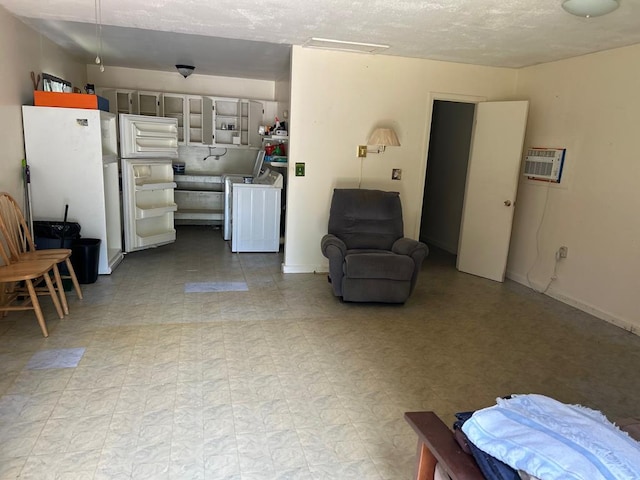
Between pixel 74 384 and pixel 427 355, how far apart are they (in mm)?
2246

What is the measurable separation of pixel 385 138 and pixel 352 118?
0.49 meters

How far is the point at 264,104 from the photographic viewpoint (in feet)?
24.0

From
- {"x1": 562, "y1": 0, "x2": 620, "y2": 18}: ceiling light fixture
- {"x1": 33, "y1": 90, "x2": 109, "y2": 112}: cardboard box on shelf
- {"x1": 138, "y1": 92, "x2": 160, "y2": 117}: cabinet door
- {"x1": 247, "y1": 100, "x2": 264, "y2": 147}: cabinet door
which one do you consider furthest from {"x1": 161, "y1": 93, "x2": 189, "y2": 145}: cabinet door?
{"x1": 562, "y1": 0, "x2": 620, "y2": 18}: ceiling light fixture

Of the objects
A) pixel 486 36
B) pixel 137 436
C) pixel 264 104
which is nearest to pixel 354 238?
pixel 486 36

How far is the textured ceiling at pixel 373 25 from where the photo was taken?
3098 millimetres

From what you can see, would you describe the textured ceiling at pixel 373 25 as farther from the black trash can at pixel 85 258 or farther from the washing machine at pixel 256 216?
the black trash can at pixel 85 258

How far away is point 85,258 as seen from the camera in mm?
4129

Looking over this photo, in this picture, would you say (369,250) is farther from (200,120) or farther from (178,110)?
(178,110)

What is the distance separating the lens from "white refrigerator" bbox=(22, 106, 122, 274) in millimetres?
4027

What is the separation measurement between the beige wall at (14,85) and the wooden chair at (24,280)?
82 centimetres

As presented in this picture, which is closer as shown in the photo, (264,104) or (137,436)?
(137,436)

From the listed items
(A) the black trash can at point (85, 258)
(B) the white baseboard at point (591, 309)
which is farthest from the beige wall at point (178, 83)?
(B) the white baseboard at point (591, 309)

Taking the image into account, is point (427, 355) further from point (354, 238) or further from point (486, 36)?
point (486, 36)

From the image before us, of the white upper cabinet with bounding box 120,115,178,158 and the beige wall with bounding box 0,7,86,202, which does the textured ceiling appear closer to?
the beige wall with bounding box 0,7,86,202
